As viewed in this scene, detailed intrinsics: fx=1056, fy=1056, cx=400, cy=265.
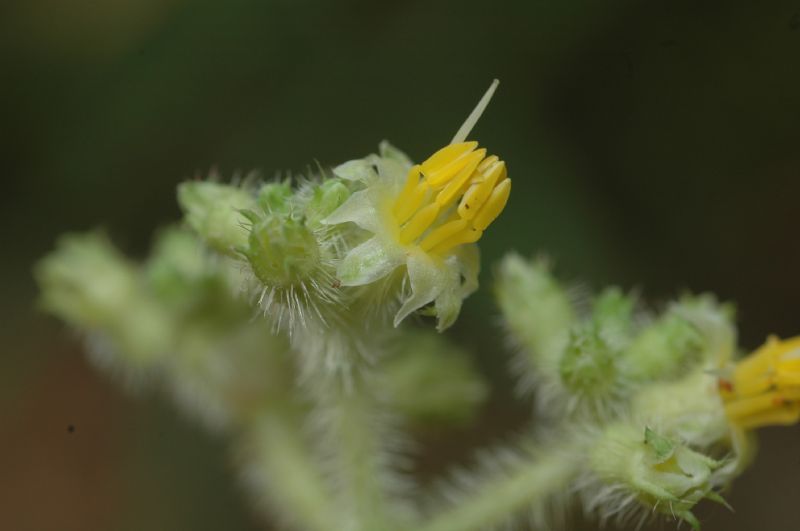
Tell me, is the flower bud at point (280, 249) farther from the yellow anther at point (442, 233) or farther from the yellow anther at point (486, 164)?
the yellow anther at point (486, 164)

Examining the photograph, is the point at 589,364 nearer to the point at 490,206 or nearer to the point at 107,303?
the point at 490,206

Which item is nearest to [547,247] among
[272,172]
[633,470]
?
[272,172]

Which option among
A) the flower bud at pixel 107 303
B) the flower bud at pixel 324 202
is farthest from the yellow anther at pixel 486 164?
the flower bud at pixel 107 303

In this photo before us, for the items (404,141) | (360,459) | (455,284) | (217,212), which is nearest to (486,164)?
(455,284)

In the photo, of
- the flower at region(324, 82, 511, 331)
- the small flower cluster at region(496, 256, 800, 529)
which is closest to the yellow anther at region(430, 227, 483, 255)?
the flower at region(324, 82, 511, 331)

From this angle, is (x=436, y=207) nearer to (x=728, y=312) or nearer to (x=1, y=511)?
(x=728, y=312)

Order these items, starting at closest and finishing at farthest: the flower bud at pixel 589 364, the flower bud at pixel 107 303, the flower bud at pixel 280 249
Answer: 1. the flower bud at pixel 280 249
2. the flower bud at pixel 589 364
3. the flower bud at pixel 107 303

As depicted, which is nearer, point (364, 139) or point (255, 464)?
point (255, 464)
